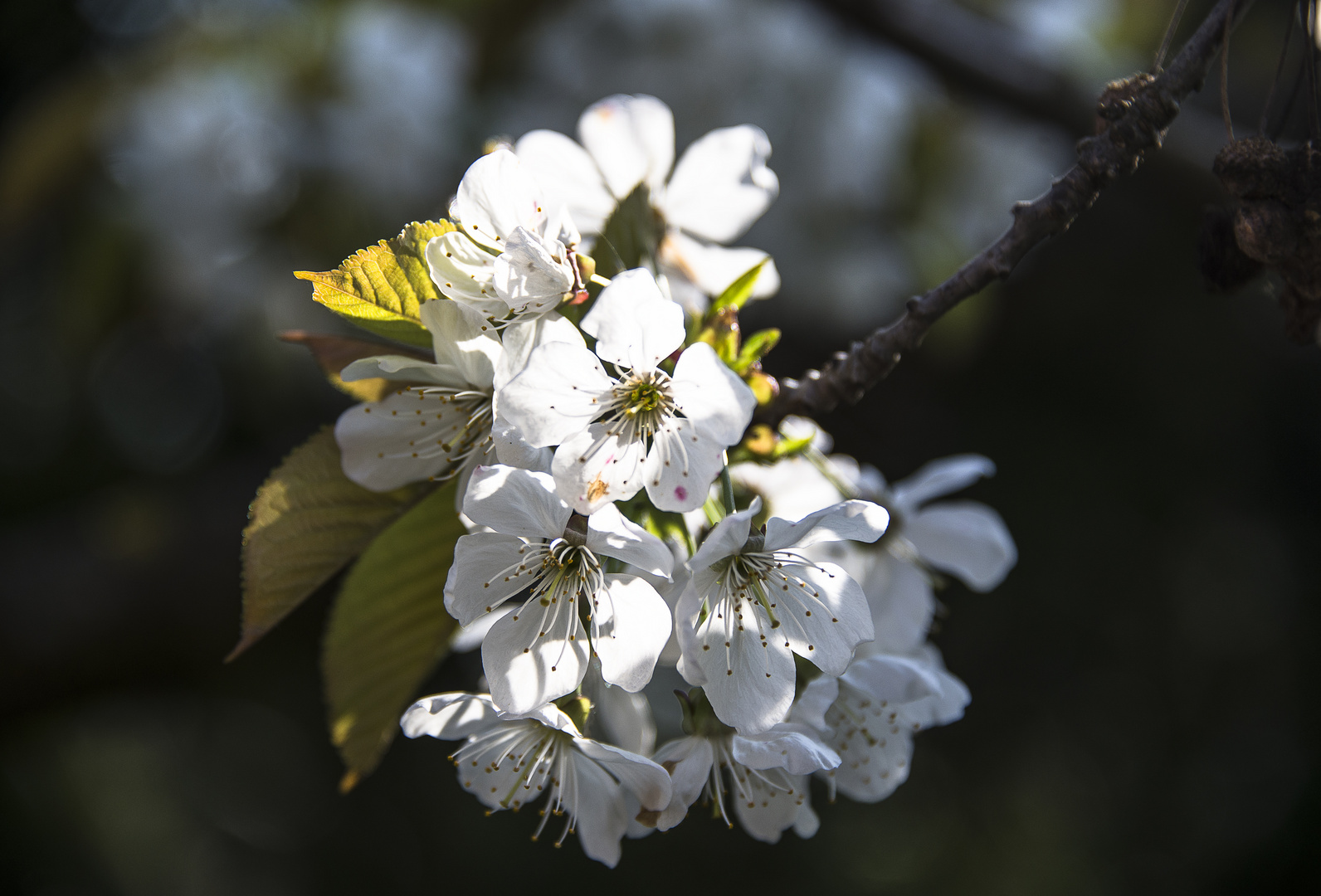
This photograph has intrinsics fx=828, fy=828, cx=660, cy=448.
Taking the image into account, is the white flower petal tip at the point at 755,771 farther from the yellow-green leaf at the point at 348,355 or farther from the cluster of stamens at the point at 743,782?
the yellow-green leaf at the point at 348,355

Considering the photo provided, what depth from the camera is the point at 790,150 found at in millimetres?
2006

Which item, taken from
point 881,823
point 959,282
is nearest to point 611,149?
point 959,282

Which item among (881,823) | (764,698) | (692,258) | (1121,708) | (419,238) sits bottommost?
(881,823)

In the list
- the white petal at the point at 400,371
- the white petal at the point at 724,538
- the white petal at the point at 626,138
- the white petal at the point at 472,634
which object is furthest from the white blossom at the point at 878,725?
the white petal at the point at 626,138

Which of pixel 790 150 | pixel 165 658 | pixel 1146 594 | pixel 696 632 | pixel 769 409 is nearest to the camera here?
pixel 696 632

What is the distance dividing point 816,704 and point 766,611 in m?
0.09

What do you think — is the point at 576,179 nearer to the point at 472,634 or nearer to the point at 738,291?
the point at 738,291

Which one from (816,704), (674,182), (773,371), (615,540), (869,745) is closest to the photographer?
(615,540)

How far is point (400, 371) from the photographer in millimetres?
708

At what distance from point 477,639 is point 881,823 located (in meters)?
3.67

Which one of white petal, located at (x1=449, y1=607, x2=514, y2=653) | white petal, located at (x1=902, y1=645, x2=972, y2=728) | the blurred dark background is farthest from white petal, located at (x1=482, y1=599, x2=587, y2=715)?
the blurred dark background

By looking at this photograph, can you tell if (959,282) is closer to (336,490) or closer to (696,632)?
(696,632)


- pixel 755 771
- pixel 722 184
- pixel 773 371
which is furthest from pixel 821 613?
pixel 773 371

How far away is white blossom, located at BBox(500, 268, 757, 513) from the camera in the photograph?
57cm
